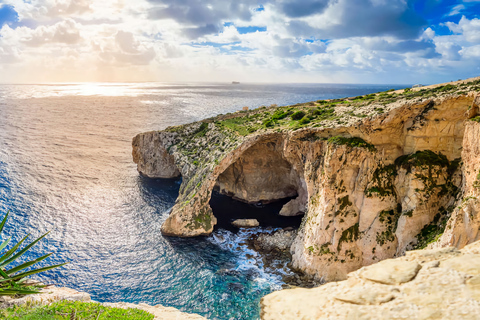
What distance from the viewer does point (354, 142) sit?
33.8 meters

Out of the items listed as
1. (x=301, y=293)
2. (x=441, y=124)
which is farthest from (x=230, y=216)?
(x=301, y=293)

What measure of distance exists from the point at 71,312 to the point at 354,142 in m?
29.6

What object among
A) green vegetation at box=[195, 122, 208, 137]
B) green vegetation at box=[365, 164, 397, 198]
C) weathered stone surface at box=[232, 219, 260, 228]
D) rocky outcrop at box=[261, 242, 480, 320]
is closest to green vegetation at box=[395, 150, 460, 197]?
green vegetation at box=[365, 164, 397, 198]

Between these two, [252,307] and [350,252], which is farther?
[350,252]

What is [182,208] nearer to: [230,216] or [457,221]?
[230,216]

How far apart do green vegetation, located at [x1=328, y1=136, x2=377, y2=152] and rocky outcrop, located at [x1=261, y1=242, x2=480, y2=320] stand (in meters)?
21.0

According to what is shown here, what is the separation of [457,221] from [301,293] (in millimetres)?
18672

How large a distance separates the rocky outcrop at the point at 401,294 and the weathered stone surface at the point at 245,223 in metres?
37.2

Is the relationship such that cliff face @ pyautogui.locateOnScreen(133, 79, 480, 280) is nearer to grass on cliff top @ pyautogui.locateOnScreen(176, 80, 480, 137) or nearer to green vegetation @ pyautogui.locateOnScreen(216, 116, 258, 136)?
grass on cliff top @ pyautogui.locateOnScreen(176, 80, 480, 137)

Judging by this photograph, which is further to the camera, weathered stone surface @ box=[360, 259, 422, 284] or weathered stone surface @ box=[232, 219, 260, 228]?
weathered stone surface @ box=[232, 219, 260, 228]

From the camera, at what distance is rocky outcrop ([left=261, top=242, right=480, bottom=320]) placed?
10430mm

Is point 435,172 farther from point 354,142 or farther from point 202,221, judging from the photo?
point 202,221

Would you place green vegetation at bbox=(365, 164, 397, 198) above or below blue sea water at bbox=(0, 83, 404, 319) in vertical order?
above

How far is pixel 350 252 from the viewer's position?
111 ft
